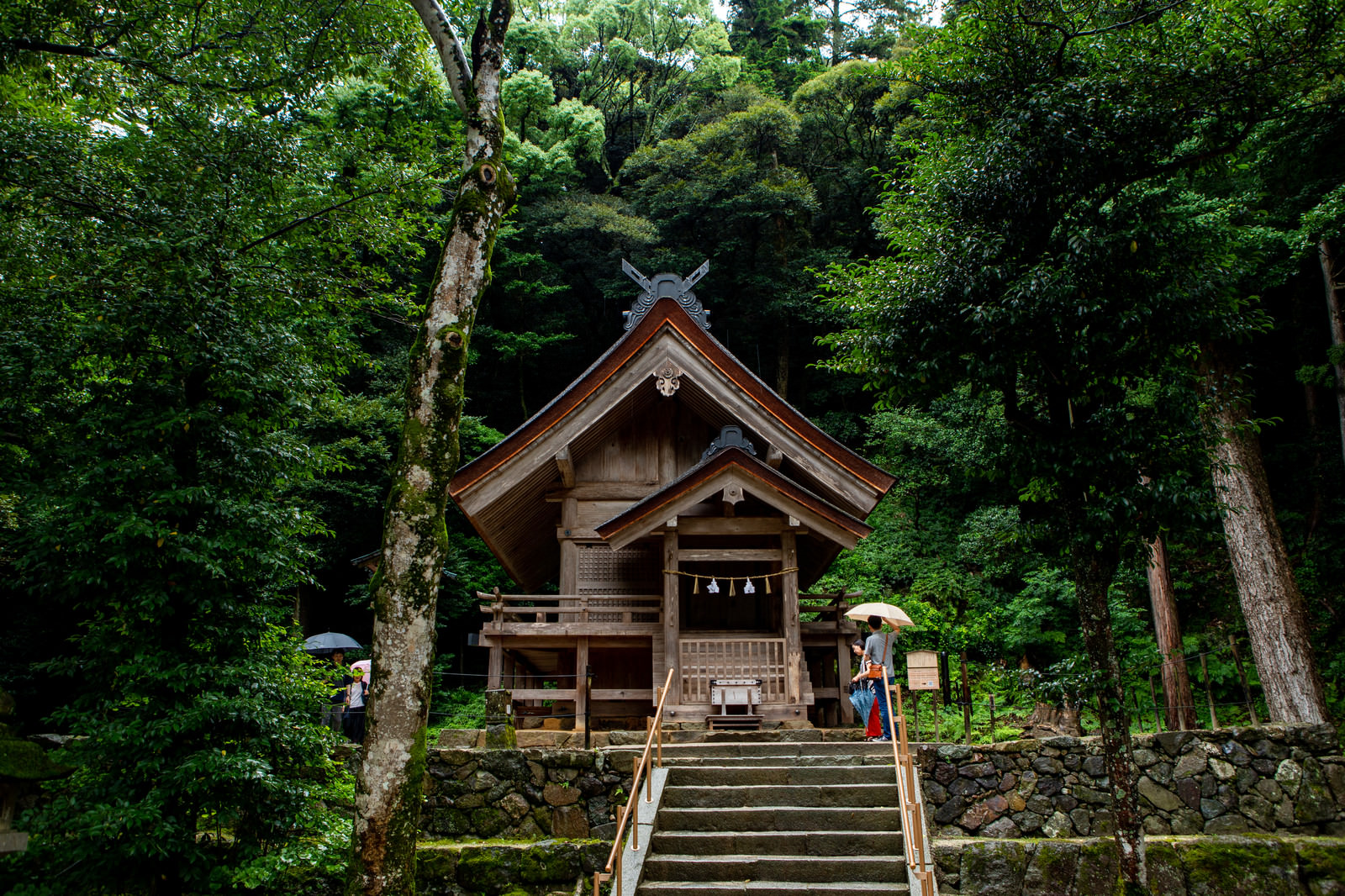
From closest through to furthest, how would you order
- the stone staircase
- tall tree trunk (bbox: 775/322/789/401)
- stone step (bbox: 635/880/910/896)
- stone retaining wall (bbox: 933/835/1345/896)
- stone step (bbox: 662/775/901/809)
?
stone step (bbox: 635/880/910/896)
the stone staircase
stone step (bbox: 662/775/901/809)
stone retaining wall (bbox: 933/835/1345/896)
tall tree trunk (bbox: 775/322/789/401)

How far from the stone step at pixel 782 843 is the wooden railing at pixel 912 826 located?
0.71 ft

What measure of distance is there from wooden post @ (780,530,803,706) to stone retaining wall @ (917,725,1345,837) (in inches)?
80.2

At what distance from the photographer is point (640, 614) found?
1237 cm

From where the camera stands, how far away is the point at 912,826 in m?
6.53

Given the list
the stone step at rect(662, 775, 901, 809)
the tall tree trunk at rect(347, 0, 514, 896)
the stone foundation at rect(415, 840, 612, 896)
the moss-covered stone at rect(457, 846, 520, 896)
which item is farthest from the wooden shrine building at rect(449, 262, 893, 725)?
the tall tree trunk at rect(347, 0, 514, 896)

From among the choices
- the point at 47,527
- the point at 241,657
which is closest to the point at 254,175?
the point at 47,527

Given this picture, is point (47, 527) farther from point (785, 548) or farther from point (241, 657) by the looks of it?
point (785, 548)

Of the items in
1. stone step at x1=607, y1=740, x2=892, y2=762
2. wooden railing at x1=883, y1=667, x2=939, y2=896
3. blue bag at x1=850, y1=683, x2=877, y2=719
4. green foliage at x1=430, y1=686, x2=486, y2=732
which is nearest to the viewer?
wooden railing at x1=883, y1=667, x2=939, y2=896

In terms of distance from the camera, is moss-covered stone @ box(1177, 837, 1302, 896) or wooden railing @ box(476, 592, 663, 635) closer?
moss-covered stone @ box(1177, 837, 1302, 896)

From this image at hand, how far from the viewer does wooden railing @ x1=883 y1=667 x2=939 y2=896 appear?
5820 mm

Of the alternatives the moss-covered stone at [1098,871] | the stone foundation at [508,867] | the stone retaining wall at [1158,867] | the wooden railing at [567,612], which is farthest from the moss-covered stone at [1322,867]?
the wooden railing at [567,612]

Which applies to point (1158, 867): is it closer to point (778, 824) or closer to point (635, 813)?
point (778, 824)

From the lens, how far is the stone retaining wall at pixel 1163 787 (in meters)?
8.02

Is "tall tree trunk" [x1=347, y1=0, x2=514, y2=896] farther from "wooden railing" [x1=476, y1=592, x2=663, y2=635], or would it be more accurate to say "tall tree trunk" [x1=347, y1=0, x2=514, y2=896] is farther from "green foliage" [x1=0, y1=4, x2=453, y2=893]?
"wooden railing" [x1=476, y1=592, x2=663, y2=635]
